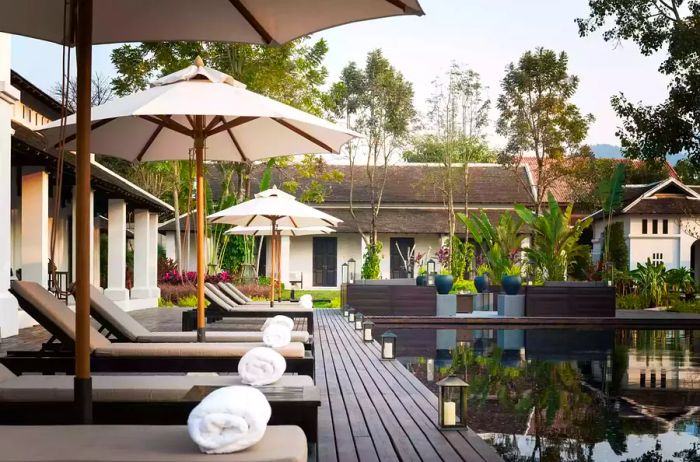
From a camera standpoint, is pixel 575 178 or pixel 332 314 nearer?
pixel 332 314

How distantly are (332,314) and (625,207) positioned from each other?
66.7 feet

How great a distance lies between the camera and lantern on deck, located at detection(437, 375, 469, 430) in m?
6.41

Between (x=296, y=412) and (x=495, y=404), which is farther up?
(x=296, y=412)

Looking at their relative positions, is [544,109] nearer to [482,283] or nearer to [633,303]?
[633,303]

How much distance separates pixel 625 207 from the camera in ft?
122

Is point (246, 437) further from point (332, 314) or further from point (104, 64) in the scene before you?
point (104, 64)

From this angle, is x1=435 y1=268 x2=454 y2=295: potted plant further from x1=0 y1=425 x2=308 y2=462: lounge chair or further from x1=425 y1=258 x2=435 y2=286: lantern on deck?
x1=0 y1=425 x2=308 y2=462: lounge chair

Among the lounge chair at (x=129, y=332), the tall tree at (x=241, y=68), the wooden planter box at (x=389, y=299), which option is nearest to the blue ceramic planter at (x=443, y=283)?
the wooden planter box at (x=389, y=299)

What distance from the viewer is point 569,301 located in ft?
70.8

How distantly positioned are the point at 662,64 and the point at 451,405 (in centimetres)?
1921

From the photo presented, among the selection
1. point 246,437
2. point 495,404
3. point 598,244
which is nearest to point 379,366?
point 495,404

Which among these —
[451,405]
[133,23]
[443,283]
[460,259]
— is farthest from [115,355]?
[460,259]

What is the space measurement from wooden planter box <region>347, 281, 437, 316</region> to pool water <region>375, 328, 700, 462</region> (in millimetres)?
3022

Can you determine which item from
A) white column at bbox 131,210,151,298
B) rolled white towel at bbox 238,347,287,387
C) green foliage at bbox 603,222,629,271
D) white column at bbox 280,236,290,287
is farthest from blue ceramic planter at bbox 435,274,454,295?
white column at bbox 280,236,290,287
